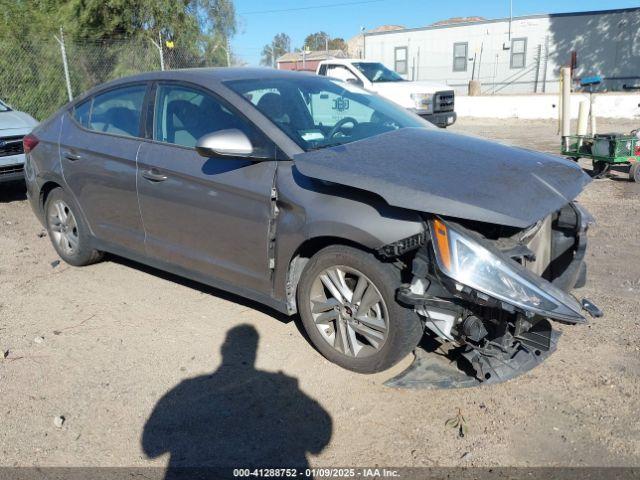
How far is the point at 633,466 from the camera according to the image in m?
2.67

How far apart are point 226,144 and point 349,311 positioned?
124 cm

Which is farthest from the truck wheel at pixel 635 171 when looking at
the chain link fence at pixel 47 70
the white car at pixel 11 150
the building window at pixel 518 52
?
the building window at pixel 518 52

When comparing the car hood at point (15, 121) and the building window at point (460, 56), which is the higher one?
the building window at point (460, 56)

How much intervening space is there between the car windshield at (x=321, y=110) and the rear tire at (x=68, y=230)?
6.86ft

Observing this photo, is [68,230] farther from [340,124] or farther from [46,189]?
[340,124]

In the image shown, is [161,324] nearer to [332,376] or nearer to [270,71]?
[332,376]

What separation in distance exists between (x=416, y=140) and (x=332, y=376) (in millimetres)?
1622

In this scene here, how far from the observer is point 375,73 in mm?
16297

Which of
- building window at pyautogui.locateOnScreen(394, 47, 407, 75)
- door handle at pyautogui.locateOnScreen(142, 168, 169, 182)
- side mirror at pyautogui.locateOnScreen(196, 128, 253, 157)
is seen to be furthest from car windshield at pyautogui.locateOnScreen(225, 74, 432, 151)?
building window at pyautogui.locateOnScreen(394, 47, 407, 75)

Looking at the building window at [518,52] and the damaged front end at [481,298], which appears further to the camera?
the building window at [518,52]

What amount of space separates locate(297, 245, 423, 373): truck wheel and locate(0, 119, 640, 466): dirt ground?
0.53 ft

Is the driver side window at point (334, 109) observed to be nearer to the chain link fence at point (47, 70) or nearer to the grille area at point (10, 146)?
the grille area at point (10, 146)

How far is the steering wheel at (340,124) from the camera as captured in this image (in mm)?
3920

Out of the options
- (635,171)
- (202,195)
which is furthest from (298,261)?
(635,171)
